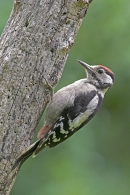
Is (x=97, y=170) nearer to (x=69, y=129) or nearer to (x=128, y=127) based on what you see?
(x=128, y=127)

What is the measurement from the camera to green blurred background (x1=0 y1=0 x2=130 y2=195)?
20.8 feet

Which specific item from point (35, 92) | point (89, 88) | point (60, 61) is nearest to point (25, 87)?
point (35, 92)

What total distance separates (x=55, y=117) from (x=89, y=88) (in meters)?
0.53

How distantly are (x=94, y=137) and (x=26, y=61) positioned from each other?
8.30 ft

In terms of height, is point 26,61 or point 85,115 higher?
point 26,61

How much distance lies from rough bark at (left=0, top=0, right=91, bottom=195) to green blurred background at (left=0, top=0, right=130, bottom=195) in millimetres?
1516

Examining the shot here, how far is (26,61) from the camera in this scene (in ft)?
15.2

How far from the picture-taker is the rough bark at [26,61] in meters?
4.59

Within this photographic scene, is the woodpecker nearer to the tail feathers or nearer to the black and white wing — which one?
the black and white wing

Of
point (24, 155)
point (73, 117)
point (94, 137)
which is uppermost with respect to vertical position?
point (94, 137)

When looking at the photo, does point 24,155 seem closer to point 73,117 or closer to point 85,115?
point 73,117

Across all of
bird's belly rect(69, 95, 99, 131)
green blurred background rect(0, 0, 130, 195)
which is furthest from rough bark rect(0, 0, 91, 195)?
green blurred background rect(0, 0, 130, 195)

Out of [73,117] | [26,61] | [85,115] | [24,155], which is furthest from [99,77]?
[24,155]

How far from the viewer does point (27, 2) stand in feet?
15.4
